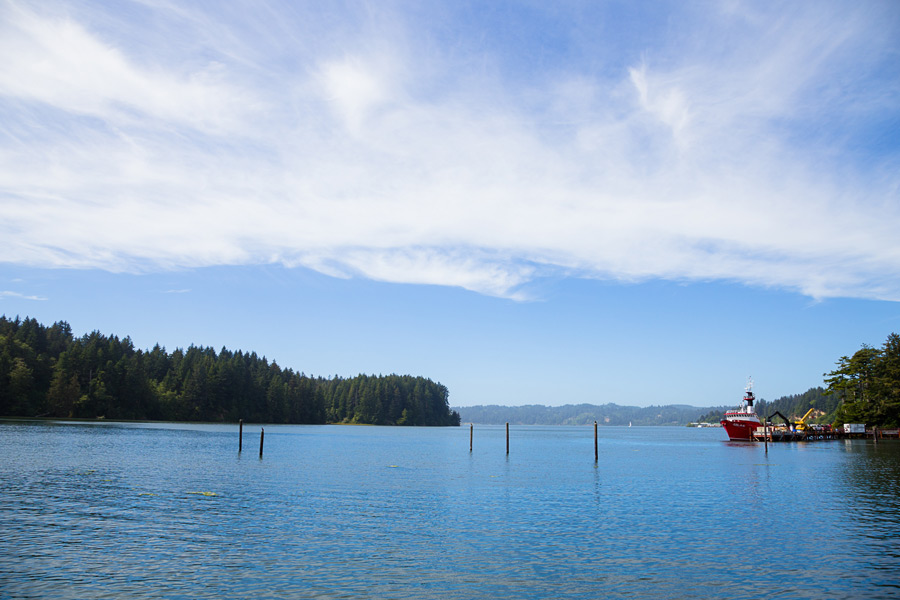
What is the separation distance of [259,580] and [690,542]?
66.2ft

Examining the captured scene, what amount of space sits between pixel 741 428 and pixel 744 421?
2.24 meters

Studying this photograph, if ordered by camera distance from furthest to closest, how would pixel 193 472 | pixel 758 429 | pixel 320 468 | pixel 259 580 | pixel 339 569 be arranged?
pixel 758 429 → pixel 320 468 → pixel 193 472 → pixel 339 569 → pixel 259 580

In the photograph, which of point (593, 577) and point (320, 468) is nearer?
point (593, 577)

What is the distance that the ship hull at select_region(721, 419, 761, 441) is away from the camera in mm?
147125

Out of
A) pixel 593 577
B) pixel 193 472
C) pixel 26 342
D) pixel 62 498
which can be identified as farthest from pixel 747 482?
pixel 26 342

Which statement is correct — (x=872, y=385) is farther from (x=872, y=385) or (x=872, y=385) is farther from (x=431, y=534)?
(x=431, y=534)

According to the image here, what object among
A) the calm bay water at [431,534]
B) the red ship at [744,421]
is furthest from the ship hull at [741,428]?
the calm bay water at [431,534]

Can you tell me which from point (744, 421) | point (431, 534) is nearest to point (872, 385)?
point (744, 421)

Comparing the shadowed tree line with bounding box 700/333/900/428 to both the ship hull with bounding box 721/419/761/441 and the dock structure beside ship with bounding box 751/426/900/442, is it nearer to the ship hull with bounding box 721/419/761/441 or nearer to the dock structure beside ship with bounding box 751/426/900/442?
the dock structure beside ship with bounding box 751/426/900/442

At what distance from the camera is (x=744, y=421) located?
148 metres

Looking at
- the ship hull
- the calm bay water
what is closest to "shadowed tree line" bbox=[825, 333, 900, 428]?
the ship hull

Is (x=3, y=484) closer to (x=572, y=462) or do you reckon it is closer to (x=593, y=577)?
(x=593, y=577)

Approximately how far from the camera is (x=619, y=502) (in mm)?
43500

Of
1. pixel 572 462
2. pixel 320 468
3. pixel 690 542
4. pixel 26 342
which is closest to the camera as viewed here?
pixel 690 542
